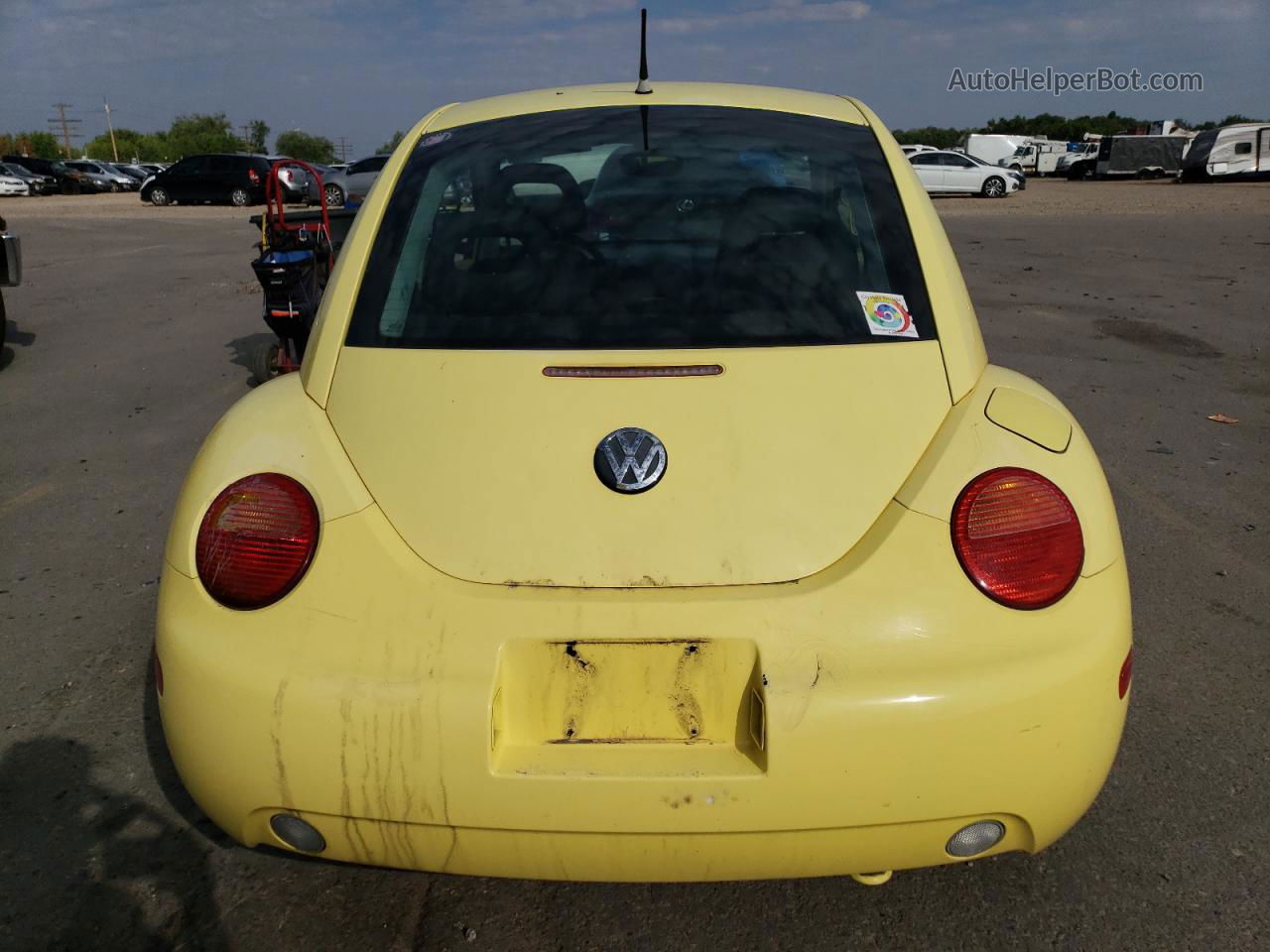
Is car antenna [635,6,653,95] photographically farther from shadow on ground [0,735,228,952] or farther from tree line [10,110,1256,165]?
tree line [10,110,1256,165]

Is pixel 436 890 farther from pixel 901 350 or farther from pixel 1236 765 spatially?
pixel 1236 765

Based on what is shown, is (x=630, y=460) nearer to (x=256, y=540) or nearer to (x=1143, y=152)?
(x=256, y=540)

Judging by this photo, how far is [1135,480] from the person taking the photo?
16.6ft

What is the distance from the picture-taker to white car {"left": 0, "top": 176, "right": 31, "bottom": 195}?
42372 millimetres

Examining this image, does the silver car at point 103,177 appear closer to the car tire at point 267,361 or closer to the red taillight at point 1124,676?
A: the car tire at point 267,361

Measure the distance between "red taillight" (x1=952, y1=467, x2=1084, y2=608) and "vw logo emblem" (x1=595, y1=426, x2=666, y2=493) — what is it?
1.89 feet

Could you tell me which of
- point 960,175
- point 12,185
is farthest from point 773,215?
point 12,185

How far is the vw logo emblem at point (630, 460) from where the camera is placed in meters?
1.91

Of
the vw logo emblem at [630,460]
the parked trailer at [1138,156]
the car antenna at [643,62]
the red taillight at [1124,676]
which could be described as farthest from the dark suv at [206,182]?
the parked trailer at [1138,156]

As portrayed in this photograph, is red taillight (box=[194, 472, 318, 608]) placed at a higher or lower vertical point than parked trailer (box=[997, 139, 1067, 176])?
higher

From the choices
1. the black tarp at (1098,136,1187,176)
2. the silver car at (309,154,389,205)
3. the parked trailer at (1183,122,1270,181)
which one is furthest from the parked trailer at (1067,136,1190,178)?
the silver car at (309,154,389,205)

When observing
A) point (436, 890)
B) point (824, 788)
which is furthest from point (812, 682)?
point (436, 890)

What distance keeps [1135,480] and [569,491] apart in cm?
411

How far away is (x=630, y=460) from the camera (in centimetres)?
193
